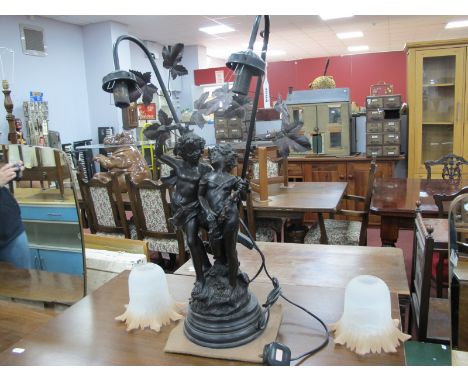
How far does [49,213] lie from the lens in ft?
4.94

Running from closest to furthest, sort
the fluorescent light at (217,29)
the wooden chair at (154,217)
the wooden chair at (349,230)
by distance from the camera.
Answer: the wooden chair at (154,217)
the wooden chair at (349,230)
the fluorescent light at (217,29)

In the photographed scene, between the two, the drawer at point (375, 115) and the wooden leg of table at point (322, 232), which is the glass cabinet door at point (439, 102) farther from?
the wooden leg of table at point (322, 232)

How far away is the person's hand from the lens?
143 centimetres

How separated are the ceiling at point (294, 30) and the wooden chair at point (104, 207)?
3084mm

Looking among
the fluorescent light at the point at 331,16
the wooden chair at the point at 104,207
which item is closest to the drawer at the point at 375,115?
the fluorescent light at the point at 331,16

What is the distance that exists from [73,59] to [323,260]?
17.1 feet

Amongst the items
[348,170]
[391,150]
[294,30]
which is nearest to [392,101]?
[391,150]

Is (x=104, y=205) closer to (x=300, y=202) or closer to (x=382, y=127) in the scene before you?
(x=300, y=202)

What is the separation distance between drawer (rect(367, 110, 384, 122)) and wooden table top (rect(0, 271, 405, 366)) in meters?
3.47

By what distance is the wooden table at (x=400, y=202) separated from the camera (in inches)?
100
